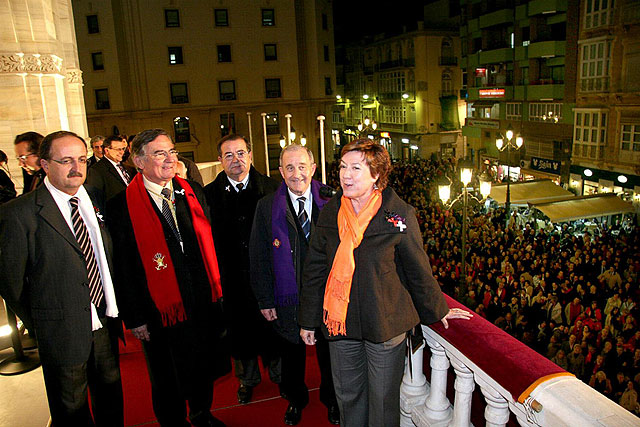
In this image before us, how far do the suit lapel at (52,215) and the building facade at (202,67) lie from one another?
29.1 m

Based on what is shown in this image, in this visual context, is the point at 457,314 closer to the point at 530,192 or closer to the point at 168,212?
the point at 168,212

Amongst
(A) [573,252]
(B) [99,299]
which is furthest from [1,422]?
(A) [573,252]

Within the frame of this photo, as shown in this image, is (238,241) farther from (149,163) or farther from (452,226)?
(452,226)

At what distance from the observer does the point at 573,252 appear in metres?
12.8

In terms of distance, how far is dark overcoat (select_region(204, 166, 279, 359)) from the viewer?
4.18m

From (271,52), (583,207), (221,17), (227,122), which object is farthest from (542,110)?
(221,17)

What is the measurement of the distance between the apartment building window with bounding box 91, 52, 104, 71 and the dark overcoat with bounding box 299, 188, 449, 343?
3503 centimetres

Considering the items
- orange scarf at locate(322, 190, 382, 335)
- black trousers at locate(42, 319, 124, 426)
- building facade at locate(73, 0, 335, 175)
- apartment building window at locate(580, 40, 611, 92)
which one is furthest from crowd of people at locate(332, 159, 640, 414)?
building facade at locate(73, 0, 335, 175)

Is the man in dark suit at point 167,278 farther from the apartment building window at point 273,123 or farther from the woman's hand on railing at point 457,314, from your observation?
the apartment building window at point 273,123

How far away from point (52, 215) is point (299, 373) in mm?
2125

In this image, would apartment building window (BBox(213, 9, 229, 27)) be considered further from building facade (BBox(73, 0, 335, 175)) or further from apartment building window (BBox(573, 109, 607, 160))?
apartment building window (BBox(573, 109, 607, 160))

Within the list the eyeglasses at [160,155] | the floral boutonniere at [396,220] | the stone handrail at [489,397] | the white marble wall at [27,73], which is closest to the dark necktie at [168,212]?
the eyeglasses at [160,155]

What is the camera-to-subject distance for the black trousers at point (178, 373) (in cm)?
347

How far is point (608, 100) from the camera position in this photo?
2281 centimetres
